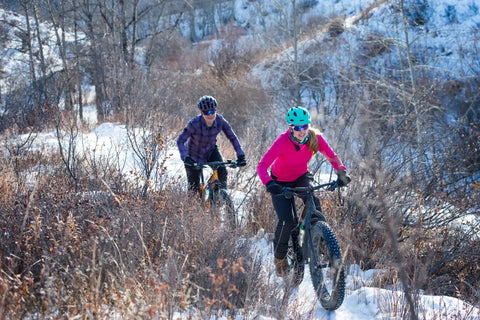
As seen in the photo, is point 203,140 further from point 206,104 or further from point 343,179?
point 343,179

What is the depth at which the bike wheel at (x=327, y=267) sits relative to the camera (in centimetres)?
306

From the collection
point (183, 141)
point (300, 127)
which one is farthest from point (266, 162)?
point (183, 141)

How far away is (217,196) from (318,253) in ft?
5.90

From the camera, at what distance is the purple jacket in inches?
211

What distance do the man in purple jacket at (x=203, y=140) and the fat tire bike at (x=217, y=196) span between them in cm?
21

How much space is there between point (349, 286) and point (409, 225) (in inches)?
69.2

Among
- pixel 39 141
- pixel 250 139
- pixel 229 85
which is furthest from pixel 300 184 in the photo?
pixel 229 85

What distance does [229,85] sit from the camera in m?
18.7

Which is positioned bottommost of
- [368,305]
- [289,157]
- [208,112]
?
[368,305]

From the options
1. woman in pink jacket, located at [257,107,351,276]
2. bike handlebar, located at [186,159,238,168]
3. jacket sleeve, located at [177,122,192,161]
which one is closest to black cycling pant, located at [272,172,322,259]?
woman in pink jacket, located at [257,107,351,276]

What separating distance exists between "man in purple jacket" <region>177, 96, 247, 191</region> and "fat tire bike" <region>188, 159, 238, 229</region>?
0.21 meters

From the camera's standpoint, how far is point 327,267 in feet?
11.0

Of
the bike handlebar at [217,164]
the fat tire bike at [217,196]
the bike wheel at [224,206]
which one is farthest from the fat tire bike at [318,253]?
the bike handlebar at [217,164]

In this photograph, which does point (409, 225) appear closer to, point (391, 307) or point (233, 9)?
point (391, 307)
